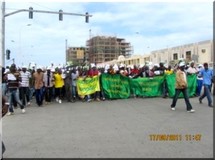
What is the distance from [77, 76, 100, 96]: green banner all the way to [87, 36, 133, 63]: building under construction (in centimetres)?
9222

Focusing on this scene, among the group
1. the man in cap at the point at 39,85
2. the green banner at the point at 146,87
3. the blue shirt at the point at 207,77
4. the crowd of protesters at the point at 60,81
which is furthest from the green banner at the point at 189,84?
the man in cap at the point at 39,85

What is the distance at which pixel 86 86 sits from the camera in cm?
1781

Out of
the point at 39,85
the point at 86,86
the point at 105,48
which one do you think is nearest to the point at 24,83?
the point at 39,85

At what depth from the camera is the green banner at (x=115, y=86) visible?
18.0 metres

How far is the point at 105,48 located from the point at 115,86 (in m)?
104

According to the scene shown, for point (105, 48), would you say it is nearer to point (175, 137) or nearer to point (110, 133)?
point (110, 133)

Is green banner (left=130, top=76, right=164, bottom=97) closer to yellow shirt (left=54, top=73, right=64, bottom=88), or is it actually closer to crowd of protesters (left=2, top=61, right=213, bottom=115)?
crowd of protesters (left=2, top=61, right=213, bottom=115)

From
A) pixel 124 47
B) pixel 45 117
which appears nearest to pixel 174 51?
pixel 124 47

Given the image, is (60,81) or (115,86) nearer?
(60,81)

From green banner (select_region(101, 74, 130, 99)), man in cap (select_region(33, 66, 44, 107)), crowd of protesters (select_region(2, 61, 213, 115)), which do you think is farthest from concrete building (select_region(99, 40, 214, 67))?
man in cap (select_region(33, 66, 44, 107))

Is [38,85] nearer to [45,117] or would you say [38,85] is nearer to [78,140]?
[45,117]

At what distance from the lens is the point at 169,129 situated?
9.33 meters

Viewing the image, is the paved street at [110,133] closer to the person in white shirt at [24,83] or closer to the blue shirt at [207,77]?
the blue shirt at [207,77]

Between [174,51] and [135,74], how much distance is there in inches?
2532
